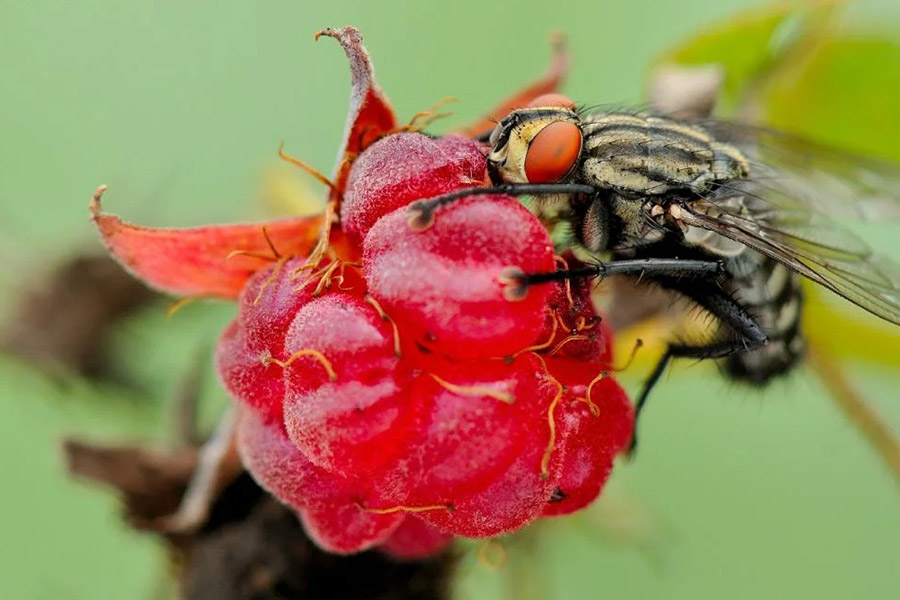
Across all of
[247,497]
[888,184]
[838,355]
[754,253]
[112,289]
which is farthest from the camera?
[112,289]

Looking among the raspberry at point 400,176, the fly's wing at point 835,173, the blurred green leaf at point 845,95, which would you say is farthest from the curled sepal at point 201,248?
the blurred green leaf at point 845,95

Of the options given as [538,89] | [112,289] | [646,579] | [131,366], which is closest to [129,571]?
[131,366]

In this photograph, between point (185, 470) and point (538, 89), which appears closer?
point (538, 89)

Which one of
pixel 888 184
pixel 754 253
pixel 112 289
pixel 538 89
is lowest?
pixel 112 289

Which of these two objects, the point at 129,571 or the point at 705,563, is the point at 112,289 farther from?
the point at 705,563

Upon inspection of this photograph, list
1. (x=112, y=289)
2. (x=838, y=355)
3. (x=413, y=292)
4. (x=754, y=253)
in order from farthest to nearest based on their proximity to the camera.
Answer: (x=112, y=289) < (x=838, y=355) < (x=754, y=253) < (x=413, y=292)

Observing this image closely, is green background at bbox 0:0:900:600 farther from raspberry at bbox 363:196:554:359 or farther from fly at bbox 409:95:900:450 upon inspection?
raspberry at bbox 363:196:554:359

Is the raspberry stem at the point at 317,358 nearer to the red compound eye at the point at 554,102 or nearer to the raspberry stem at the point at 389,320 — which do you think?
the raspberry stem at the point at 389,320

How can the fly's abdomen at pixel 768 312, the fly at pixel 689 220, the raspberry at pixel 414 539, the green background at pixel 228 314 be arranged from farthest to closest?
the green background at pixel 228 314, the fly's abdomen at pixel 768 312, the raspberry at pixel 414 539, the fly at pixel 689 220
